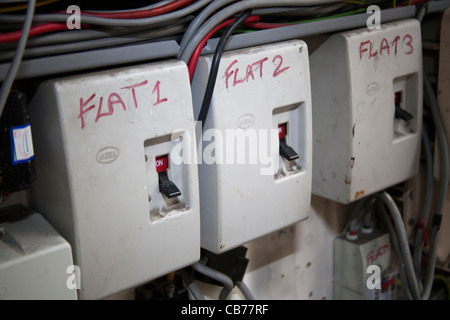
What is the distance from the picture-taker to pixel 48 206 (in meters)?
1.06

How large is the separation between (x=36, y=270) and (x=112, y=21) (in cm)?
43

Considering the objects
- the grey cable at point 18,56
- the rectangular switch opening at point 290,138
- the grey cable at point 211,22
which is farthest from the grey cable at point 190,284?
the grey cable at point 18,56

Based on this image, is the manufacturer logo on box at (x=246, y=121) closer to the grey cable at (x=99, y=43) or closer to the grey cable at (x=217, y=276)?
the grey cable at (x=99, y=43)

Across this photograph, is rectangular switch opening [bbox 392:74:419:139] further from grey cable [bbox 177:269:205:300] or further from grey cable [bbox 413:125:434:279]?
grey cable [bbox 177:269:205:300]

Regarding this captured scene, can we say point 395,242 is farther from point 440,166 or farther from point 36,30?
point 36,30

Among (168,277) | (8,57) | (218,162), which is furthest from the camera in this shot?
(168,277)

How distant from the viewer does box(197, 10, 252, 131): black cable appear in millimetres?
1072

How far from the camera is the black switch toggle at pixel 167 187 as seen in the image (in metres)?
1.09

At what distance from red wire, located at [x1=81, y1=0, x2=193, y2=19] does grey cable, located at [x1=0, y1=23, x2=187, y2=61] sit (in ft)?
0.13

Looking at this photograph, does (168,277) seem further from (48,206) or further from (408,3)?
(408,3)

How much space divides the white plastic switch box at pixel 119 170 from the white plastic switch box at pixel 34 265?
0.12 feet

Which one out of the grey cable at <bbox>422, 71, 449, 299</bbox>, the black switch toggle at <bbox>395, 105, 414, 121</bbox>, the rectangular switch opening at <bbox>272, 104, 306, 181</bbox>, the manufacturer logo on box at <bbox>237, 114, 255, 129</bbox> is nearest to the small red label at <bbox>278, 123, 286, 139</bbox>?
the rectangular switch opening at <bbox>272, 104, 306, 181</bbox>

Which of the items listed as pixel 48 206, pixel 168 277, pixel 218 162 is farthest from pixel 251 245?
pixel 48 206

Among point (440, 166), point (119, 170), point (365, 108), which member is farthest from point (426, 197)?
point (119, 170)
